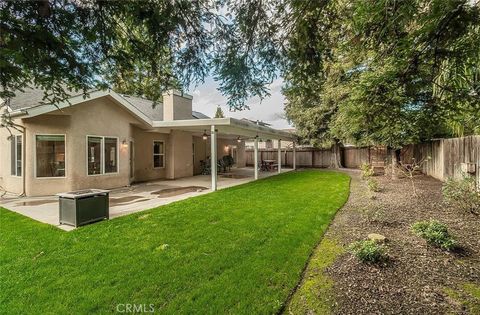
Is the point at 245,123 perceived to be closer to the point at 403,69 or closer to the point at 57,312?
the point at 403,69

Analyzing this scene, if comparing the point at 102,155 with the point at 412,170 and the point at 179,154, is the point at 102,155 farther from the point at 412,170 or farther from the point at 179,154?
the point at 412,170

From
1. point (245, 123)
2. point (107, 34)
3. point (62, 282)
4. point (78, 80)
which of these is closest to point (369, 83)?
point (107, 34)

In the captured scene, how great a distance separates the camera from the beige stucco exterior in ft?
27.6

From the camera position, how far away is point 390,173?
13.2m

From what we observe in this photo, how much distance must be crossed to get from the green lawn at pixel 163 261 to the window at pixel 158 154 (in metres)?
6.79

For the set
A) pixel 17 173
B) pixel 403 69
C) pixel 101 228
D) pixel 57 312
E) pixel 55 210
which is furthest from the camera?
pixel 17 173

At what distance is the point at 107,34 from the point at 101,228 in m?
3.87

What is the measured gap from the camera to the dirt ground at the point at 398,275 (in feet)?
9.26

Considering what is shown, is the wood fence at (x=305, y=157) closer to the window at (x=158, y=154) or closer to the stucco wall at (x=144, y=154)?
the window at (x=158, y=154)

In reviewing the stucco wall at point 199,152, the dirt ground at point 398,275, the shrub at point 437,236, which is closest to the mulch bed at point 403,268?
the dirt ground at point 398,275

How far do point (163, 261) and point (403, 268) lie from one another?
3.48m

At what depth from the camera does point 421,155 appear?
12992mm

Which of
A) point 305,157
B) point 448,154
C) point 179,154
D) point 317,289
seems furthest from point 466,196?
point 305,157

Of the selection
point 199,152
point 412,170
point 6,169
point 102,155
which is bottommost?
point 412,170
